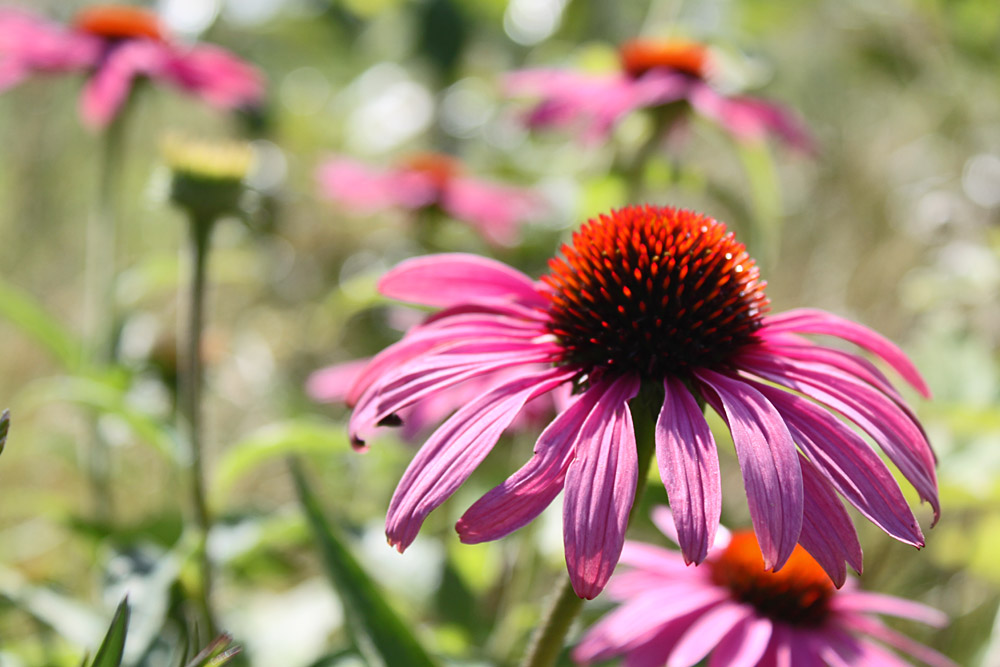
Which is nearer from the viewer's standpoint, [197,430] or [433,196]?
[197,430]

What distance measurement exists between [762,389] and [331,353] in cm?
169

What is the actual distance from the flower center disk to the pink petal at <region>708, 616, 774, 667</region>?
0.18 meters

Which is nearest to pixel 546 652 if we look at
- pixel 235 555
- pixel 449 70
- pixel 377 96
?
pixel 235 555

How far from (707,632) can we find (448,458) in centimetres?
25

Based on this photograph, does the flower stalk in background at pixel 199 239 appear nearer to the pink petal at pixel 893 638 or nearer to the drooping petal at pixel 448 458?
the drooping petal at pixel 448 458

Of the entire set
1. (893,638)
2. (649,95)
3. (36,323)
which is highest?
(36,323)

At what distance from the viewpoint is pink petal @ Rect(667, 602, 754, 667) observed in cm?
53

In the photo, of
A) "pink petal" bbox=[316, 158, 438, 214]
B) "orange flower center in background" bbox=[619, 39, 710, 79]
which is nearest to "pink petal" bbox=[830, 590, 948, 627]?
"orange flower center in background" bbox=[619, 39, 710, 79]

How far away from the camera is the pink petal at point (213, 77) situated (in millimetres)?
1113

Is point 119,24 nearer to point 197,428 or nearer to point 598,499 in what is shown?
point 197,428

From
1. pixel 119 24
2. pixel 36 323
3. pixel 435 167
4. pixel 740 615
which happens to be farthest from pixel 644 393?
pixel 435 167

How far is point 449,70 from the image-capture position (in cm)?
211

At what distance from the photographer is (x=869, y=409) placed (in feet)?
1.59

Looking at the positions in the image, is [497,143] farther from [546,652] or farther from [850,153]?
[546,652]
